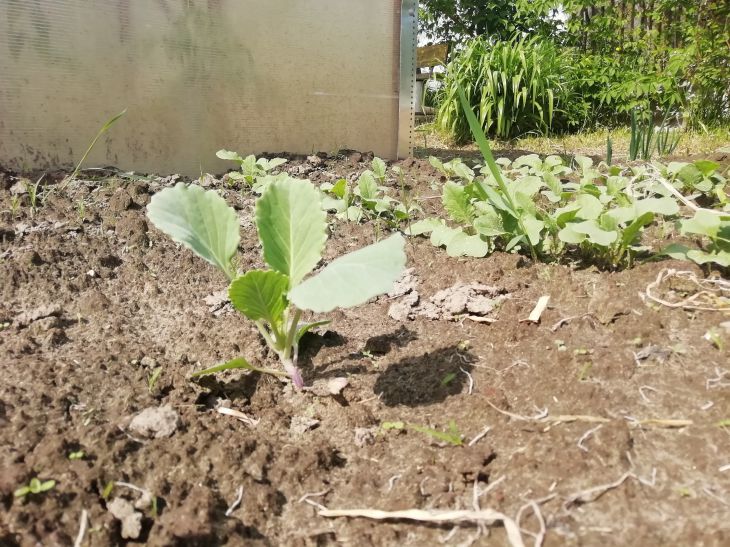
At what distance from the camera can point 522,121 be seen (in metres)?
5.40

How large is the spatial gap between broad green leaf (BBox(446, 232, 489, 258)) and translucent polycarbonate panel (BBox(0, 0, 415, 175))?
1.66m

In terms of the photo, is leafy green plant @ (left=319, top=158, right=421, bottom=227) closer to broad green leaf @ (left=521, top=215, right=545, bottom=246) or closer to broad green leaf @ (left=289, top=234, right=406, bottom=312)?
broad green leaf @ (left=521, top=215, right=545, bottom=246)

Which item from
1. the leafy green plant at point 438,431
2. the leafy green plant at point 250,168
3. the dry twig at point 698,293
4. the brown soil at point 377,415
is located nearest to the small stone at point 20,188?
the brown soil at point 377,415

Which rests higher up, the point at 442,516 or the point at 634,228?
the point at 634,228

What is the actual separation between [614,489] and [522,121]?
498cm

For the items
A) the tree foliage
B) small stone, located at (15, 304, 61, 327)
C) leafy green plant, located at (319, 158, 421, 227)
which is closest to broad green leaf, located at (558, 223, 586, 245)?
leafy green plant, located at (319, 158, 421, 227)

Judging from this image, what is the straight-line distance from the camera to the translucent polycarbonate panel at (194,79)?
8.13 ft

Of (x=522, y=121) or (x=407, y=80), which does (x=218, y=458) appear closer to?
(x=407, y=80)

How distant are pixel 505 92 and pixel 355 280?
478 cm

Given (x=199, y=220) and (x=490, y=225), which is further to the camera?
(x=490, y=225)

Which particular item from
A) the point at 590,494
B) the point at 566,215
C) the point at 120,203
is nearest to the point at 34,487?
the point at 590,494

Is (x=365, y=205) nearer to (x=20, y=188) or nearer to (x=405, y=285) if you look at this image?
Result: (x=405, y=285)

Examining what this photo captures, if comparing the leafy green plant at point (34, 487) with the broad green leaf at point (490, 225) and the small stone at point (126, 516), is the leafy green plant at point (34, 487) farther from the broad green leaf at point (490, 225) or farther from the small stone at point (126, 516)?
the broad green leaf at point (490, 225)

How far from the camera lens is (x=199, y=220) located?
3.77 feet
